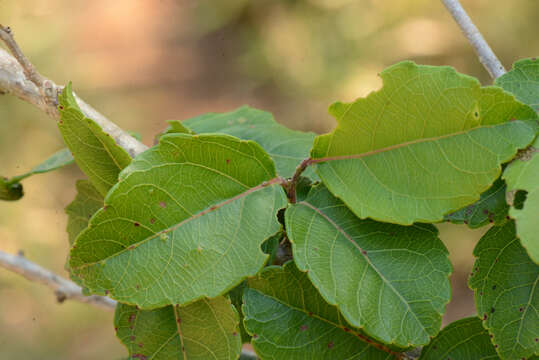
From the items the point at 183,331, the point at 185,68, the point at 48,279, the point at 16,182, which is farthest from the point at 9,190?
the point at 185,68

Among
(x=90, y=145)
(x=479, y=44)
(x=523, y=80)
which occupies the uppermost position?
(x=479, y=44)

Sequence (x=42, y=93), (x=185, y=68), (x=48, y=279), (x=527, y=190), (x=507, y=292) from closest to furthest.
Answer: (x=527, y=190), (x=507, y=292), (x=42, y=93), (x=48, y=279), (x=185, y=68)

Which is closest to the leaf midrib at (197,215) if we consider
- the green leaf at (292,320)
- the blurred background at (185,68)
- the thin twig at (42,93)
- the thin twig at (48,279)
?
the green leaf at (292,320)

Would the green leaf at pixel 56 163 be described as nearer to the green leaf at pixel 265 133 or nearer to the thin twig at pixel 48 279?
the green leaf at pixel 265 133

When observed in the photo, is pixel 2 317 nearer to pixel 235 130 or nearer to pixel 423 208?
pixel 235 130

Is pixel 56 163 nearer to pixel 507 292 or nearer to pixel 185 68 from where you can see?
pixel 507 292
